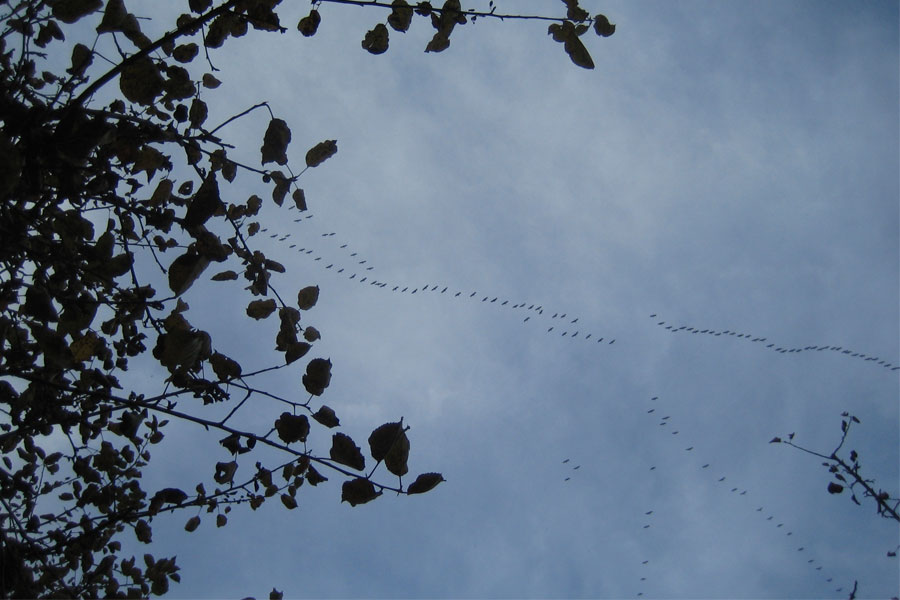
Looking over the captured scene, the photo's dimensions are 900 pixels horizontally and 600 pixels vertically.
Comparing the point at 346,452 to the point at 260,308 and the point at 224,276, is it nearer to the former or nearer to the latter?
the point at 260,308

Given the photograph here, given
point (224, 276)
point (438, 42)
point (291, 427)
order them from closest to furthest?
point (291, 427)
point (438, 42)
point (224, 276)

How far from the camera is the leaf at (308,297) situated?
2.83 metres

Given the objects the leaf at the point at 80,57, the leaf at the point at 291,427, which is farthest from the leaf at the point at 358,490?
the leaf at the point at 80,57

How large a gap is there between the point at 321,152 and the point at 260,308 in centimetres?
90

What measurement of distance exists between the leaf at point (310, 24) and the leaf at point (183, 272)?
1364 millimetres

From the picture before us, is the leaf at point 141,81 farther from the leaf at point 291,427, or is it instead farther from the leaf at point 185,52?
the leaf at point 291,427

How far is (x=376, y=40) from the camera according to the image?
8.80ft

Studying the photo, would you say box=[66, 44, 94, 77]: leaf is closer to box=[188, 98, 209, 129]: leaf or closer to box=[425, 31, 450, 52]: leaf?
box=[188, 98, 209, 129]: leaf

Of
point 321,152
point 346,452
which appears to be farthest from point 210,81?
point 346,452

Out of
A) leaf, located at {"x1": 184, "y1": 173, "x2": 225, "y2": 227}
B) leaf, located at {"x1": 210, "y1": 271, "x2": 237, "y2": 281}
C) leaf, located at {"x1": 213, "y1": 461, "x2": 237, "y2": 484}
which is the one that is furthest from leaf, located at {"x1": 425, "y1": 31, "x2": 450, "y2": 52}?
leaf, located at {"x1": 213, "y1": 461, "x2": 237, "y2": 484}

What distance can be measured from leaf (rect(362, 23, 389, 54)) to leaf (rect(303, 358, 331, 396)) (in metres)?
1.64

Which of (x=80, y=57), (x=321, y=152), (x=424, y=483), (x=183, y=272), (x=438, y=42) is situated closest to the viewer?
(x=424, y=483)

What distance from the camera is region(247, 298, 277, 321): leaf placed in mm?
2807

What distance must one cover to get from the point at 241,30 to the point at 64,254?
56.5 inches
